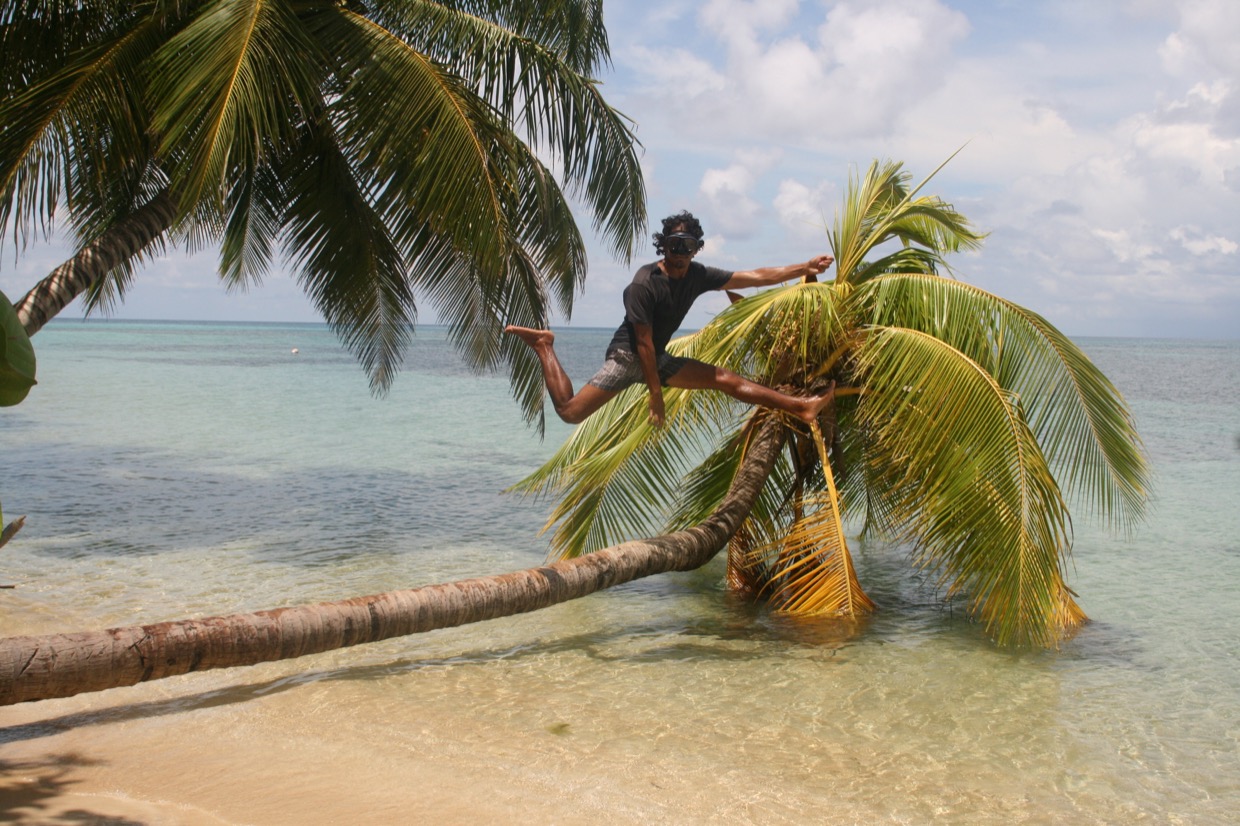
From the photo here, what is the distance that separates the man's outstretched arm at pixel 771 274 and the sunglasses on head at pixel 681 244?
0.54m

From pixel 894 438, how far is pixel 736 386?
1431 mm

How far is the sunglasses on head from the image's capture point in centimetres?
634

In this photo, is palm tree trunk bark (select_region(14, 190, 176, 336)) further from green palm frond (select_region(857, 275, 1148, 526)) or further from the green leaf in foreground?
the green leaf in foreground

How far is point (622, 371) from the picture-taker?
646 cm

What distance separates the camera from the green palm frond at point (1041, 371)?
22.3 feet

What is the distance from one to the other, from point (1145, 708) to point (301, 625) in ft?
15.7

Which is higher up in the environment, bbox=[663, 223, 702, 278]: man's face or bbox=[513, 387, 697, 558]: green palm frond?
bbox=[663, 223, 702, 278]: man's face

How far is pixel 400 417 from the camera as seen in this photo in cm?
A: 2677

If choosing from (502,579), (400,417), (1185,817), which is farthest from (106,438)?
(1185,817)

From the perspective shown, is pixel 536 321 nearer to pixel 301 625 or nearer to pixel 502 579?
pixel 502 579

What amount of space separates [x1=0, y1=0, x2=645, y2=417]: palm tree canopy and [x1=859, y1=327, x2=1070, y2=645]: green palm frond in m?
3.18

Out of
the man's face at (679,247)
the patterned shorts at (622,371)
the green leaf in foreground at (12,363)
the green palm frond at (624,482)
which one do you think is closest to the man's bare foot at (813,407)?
the patterned shorts at (622,371)

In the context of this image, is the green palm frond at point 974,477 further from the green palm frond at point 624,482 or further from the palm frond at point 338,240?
the palm frond at point 338,240

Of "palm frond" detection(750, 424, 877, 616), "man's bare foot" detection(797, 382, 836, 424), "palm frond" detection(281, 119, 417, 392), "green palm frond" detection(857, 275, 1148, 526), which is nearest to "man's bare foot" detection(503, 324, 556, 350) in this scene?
"man's bare foot" detection(797, 382, 836, 424)
